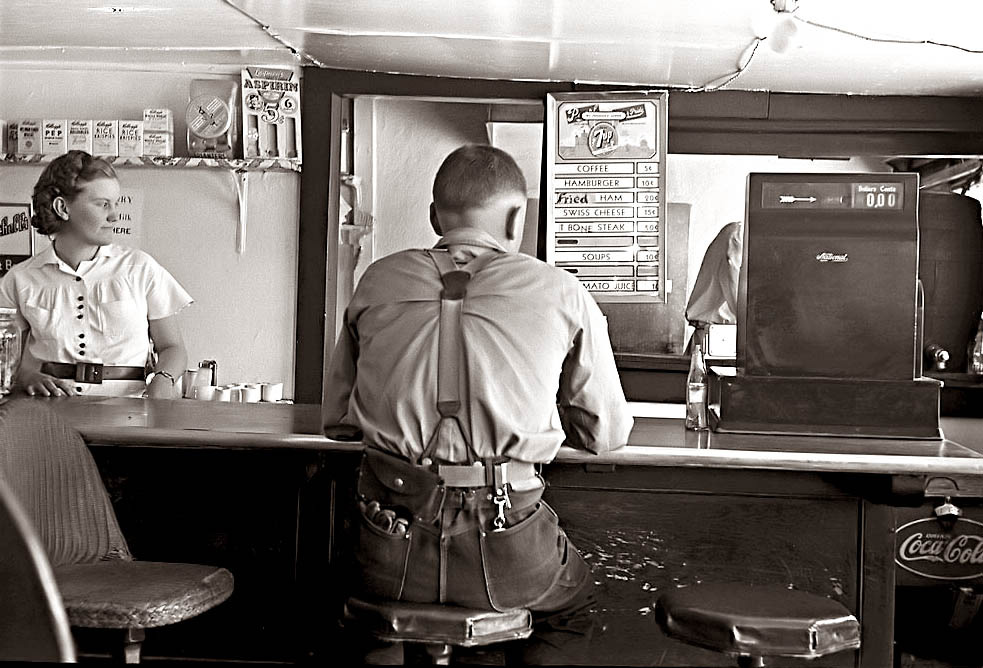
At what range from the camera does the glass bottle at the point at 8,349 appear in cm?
295

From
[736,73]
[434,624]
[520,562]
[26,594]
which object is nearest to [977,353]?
[736,73]

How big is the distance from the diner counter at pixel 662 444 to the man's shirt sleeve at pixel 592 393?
0.06 m

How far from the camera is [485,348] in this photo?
220 cm

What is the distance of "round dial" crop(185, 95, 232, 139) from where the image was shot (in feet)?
16.3

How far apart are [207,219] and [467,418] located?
A: 3.23m

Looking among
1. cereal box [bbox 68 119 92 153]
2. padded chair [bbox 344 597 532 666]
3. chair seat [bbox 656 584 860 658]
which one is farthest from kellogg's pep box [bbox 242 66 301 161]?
chair seat [bbox 656 584 860 658]

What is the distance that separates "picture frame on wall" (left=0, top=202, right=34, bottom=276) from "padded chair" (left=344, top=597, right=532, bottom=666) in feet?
12.0

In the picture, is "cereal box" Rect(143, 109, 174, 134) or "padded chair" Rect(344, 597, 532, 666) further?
"cereal box" Rect(143, 109, 174, 134)

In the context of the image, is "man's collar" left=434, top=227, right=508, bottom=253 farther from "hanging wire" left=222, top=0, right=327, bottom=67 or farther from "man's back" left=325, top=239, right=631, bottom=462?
"hanging wire" left=222, top=0, right=327, bottom=67

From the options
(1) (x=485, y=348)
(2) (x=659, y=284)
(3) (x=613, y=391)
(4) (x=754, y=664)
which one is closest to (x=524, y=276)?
(1) (x=485, y=348)

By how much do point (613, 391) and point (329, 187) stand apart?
118 inches

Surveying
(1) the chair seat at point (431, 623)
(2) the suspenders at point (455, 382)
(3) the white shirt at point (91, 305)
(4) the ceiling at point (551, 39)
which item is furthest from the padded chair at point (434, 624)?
(4) the ceiling at point (551, 39)

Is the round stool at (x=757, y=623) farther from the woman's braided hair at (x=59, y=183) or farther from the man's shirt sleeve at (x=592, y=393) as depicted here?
the woman's braided hair at (x=59, y=183)

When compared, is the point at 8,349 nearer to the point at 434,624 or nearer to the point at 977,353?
the point at 434,624
